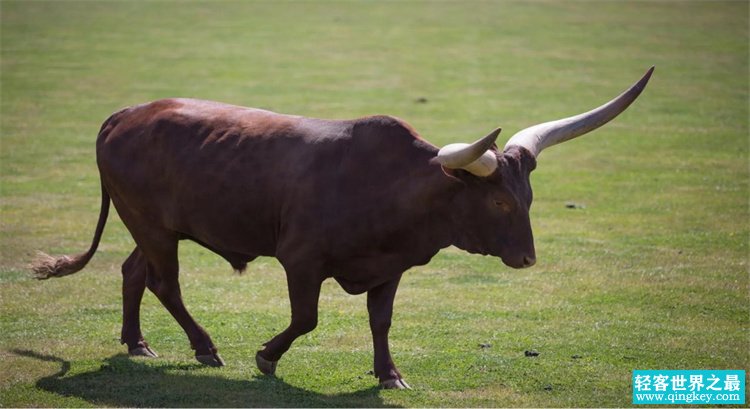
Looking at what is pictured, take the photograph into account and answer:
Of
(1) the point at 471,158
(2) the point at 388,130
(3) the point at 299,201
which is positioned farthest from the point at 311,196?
(1) the point at 471,158

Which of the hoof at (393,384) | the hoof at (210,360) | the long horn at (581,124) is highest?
the long horn at (581,124)

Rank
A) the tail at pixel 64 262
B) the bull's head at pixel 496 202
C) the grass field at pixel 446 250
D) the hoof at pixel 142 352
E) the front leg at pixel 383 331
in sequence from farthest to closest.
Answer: the tail at pixel 64 262, the hoof at pixel 142 352, the grass field at pixel 446 250, the front leg at pixel 383 331, the bull's head at pixel 496 202

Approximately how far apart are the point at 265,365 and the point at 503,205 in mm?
2230

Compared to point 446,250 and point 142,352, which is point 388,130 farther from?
point 446,250

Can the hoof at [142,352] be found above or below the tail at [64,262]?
below

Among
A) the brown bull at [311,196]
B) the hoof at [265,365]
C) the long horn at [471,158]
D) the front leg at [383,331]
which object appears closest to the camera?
the long horn at [471,158]

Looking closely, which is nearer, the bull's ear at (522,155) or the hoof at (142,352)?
the bull's ear at (522,155)

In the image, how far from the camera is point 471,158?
7785mm

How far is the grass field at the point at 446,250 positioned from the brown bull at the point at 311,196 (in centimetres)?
71

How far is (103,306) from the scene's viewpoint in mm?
11180

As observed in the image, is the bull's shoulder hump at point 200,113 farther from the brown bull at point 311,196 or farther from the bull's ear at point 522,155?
the bull's ear at point 522,155

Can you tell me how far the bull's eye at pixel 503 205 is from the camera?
26.4 feet

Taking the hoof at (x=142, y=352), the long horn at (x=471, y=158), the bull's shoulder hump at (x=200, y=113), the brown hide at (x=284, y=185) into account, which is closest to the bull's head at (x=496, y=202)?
the long horn at (x=471, y=158)

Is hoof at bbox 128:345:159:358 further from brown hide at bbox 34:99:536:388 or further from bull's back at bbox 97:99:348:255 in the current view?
bull's back at bbox 97:99:348:255
